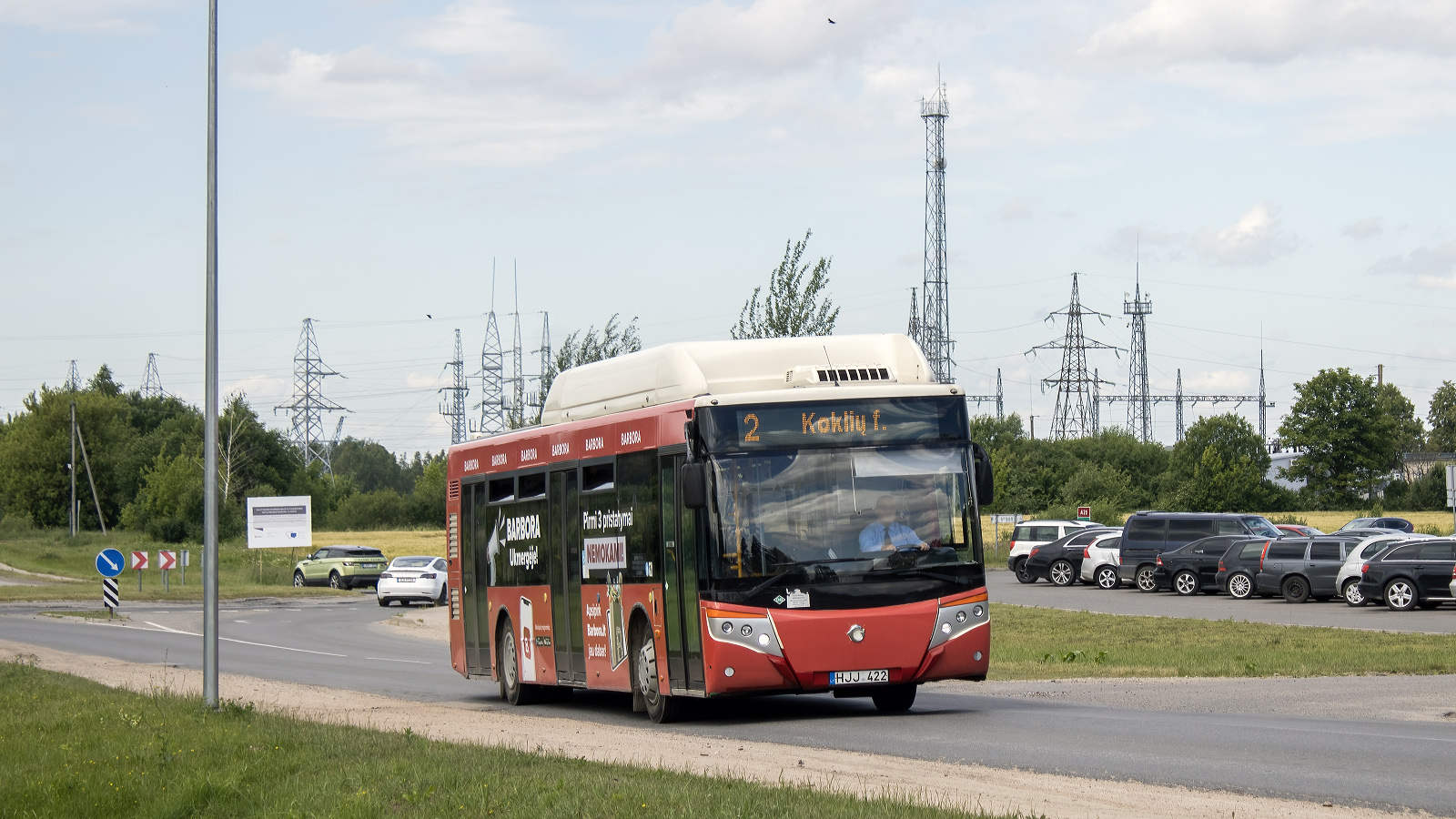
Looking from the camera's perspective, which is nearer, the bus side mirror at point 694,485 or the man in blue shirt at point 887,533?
the bus side mirror at point 694,485

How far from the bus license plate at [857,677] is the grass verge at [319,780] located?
301 centimetres

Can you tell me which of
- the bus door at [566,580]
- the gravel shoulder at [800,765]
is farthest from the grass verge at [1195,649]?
the gravel shoulder at [800,765]

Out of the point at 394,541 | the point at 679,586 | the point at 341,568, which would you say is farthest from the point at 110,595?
the point at 394,541

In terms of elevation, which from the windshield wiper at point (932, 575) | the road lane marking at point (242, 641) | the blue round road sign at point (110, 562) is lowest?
the road lane marking at point (242, 641)

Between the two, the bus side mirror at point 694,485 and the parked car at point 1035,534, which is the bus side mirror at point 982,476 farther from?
the parked car at point 1035,534

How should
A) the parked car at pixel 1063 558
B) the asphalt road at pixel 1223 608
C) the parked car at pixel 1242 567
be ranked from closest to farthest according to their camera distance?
the asphalt road at pixel 1223 608 < the parked car at pixel 1242 567 < the parked car at pixel 1063 558

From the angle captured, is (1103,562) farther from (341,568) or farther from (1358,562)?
(341,568)

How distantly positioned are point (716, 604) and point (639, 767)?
2.77m

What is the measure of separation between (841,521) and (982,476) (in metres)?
1.27

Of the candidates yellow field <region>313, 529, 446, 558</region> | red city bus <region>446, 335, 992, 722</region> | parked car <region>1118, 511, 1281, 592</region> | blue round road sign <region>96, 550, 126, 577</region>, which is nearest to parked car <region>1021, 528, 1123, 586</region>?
parked car <region>1118, 511, 1281, 592</region>

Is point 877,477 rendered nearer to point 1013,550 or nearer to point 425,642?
point 425,642

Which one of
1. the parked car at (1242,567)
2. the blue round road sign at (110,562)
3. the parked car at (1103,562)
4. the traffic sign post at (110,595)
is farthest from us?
the parked car at (1103,562)

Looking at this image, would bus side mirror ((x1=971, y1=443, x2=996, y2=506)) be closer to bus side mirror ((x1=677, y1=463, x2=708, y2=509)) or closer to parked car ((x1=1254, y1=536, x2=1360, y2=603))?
bus side mirror ((x1=677, y1=463, x2=708, y2=509))

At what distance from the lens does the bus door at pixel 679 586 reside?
13523 mm
